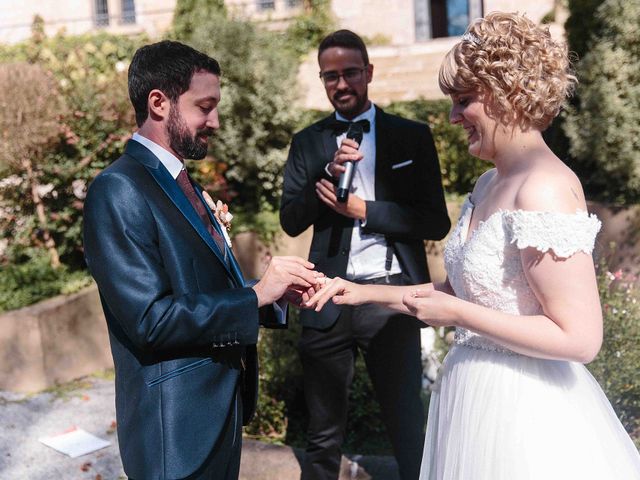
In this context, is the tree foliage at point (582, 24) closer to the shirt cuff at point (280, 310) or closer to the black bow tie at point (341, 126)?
the black bow tie at point (341, 126)

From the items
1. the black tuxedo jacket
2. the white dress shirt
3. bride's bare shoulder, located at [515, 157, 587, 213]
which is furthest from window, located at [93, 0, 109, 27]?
bride's bare shoulder, located at [515, 157, 587, 213]

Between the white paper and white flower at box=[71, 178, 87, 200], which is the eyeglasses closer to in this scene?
the white paper

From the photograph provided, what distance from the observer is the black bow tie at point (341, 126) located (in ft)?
11.3

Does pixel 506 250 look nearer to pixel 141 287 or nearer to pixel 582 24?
pixel 141 287

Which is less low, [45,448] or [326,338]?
[326,338]

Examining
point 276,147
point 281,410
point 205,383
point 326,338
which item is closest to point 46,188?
point 276,147

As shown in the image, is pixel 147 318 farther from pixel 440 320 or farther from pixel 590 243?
pixel 590 243

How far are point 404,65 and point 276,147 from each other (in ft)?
20.8

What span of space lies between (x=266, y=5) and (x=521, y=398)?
16.4 metres

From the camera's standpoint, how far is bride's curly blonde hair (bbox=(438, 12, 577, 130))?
2062 mm

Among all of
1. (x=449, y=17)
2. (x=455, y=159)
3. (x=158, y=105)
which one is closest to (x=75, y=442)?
(x=158, y=105)

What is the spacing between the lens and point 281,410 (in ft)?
14.7

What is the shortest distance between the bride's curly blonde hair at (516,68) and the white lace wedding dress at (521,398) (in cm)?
31


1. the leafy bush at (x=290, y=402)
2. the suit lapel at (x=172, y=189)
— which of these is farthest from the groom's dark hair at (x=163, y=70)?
the leafy bush at (x=290, y=402)
